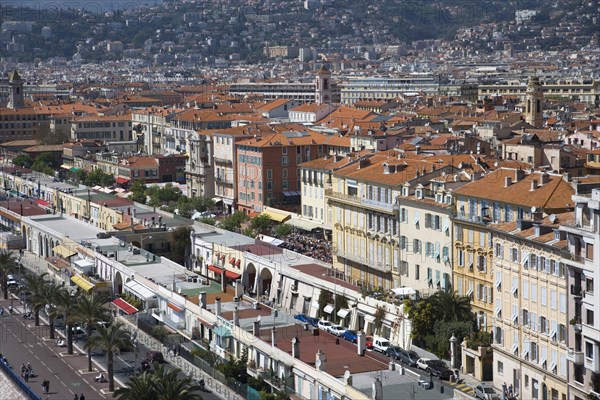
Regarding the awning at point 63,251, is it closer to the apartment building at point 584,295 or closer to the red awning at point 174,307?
the red awning at point 174,307

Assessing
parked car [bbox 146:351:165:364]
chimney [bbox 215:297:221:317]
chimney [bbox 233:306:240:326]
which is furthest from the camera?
chimney [bbox 215:297:221:317]

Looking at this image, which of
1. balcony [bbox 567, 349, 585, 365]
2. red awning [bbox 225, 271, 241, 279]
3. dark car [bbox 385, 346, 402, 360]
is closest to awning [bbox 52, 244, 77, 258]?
red awning [bbox 225, 271, 241, 279]

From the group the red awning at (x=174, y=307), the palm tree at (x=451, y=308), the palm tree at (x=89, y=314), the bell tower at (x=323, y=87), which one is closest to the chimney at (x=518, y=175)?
the palm tree at (x=451, y=308)

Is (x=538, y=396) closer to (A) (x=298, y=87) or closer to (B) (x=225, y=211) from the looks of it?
→ (B) (x=225, y=211)

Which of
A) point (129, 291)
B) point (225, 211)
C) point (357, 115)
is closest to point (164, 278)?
point (129, 291)

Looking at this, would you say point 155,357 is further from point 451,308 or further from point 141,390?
point 451,308

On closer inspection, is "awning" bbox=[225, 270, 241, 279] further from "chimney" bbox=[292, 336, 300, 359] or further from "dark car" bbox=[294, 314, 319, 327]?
"chimney" bbox=[292, 336, 300, 359]
